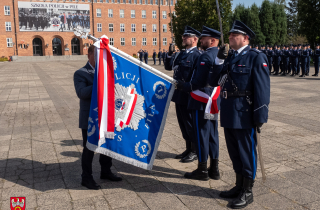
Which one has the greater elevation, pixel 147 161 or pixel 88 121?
pixel 88 121

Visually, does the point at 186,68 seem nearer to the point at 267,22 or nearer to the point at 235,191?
the point at 235,191

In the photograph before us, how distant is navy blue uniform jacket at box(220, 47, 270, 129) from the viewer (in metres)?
3.28

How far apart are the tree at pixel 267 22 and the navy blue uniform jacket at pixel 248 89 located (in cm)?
4393

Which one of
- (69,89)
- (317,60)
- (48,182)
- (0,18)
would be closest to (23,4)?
(0,18)

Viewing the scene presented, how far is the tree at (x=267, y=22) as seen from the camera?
1708 inches

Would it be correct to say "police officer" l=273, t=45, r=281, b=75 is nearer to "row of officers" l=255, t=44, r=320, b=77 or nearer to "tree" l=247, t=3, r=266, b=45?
"row of officers" l=255, t=44, r=320, b=77

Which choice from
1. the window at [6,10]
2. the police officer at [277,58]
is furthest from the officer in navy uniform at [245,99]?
the window at [6,10]

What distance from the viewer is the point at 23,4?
54562mm

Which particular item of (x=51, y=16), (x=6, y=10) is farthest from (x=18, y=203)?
(x=6, y=10)

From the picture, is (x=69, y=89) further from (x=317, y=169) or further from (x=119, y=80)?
(x=317, y=169)

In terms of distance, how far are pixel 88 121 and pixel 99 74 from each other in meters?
0.63

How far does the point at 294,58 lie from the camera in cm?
1941

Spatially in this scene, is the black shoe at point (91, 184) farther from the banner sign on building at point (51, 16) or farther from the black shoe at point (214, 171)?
the banner sign on building at point (51, 16)

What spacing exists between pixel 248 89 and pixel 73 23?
60099mm
